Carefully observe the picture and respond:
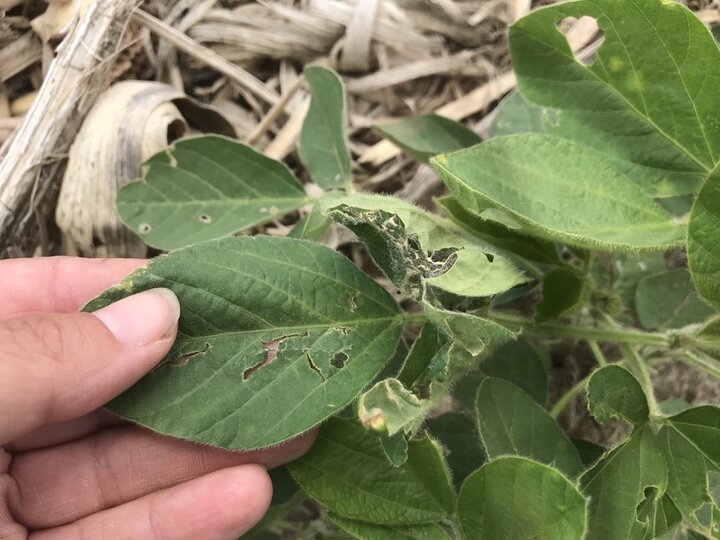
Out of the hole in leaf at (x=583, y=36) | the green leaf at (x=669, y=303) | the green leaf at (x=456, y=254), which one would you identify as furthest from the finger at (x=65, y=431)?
the hole in leaf at (x=583, y=36)

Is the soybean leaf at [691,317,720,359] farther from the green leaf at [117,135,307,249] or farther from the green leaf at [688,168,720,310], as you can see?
the green leaf at [117,135,307,249]

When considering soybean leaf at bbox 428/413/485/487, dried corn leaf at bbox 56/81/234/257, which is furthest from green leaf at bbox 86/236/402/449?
dried corn leaf at bbox 56/81/234/257

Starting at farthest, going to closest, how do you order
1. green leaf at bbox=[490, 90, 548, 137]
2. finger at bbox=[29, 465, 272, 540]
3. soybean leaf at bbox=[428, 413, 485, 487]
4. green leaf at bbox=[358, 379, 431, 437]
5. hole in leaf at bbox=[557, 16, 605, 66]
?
hole in leaf at bbox=[557, 16, 605, 66], green leaf at bbox=[490, 90, 548, 137], soybean leaf at bbox=[428, 413, 485, 487], finger at bbox=[29, 465, 272, 540], green leaf at bbox=[358, 379, 431, 437]

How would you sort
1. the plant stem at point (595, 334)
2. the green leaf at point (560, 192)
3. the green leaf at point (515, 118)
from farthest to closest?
1. the green leaf at point (515, 118)
2. the plant stem at point (595, 334)
3. the green leaf at point (560, 192)

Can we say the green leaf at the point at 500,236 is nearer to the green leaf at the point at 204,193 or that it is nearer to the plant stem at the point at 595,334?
the plant stem at the point at 595,334

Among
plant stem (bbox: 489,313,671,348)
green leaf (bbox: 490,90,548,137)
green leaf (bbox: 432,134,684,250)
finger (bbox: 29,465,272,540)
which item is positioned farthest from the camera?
green leaf (bbox: 490,90,548,137)

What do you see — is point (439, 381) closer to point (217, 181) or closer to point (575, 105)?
point (575, 105)
